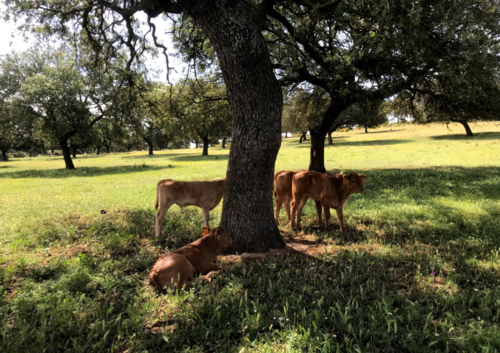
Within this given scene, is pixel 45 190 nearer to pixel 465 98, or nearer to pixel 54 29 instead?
pixel 54 29

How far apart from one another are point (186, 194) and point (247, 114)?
9.05 feet

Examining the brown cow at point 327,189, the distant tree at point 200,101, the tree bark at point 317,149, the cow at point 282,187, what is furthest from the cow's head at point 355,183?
the tree bark at point 317,149

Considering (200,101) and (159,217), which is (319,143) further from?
(159,217)

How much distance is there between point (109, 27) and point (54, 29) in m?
1.82

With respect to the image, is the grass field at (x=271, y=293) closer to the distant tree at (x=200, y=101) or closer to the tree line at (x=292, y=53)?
the tree line at (x=292, y=53)

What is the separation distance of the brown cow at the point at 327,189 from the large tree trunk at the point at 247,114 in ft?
5.18

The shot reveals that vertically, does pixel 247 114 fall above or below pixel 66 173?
above

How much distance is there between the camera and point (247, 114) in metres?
4.97

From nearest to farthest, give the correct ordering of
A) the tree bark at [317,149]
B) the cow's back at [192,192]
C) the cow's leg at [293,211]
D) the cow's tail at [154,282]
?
1. the cow's tail at [154,282]
2. the cow's back at [192,192]
3. the cow's leg at [293,211]
4. the tree bark at [317,149]

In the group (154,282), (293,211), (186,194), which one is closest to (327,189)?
(293,211)

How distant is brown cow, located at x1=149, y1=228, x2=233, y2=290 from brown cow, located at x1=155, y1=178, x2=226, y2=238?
196 centimetres

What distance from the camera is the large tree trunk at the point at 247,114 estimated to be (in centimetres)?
483

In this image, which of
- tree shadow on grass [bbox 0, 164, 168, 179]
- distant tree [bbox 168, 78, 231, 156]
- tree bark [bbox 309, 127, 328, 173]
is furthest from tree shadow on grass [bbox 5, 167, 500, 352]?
tree shadow on grass [bbox 0, 164, 168, 179]

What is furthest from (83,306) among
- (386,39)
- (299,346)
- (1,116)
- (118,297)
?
(1,116)
